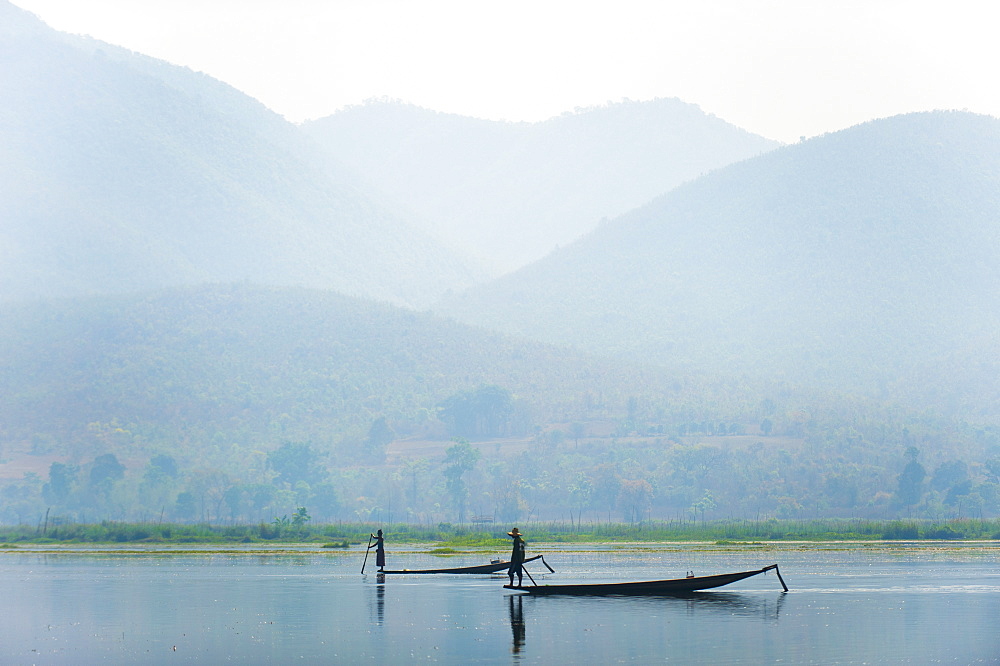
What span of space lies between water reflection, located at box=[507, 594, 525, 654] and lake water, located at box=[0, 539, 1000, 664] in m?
0.07

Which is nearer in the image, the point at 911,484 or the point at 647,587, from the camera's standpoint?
the point at 647,587

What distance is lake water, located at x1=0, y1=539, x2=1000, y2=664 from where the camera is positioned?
3356 centimetres

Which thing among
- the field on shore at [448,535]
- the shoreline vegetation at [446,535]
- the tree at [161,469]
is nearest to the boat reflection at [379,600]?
the shoreline vegetation at [446,535]

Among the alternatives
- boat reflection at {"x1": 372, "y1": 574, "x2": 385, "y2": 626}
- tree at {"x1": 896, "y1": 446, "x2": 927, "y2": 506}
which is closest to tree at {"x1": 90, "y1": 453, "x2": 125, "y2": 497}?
tree at {"x1": 896, "y1": 446, "x2": 927, "y2": 506}

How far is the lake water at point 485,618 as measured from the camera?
3356cm

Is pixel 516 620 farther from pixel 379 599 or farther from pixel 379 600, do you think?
pixel 379 599

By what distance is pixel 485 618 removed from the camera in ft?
138

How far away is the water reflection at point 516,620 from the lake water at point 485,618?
2.8 inches

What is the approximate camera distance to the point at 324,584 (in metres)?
59.1

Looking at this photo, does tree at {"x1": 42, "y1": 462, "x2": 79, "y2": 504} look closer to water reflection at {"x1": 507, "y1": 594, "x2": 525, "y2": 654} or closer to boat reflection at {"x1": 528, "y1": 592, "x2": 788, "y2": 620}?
water reflection at {"x1": 507, "y1": 594, "x2": 525, "y2": 654}

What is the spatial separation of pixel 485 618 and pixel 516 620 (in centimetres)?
122

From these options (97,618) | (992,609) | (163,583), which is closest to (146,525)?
(163,583)

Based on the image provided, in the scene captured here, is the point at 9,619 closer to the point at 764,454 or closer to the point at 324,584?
the point at 324,584

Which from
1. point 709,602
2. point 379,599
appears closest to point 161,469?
point 379,599
